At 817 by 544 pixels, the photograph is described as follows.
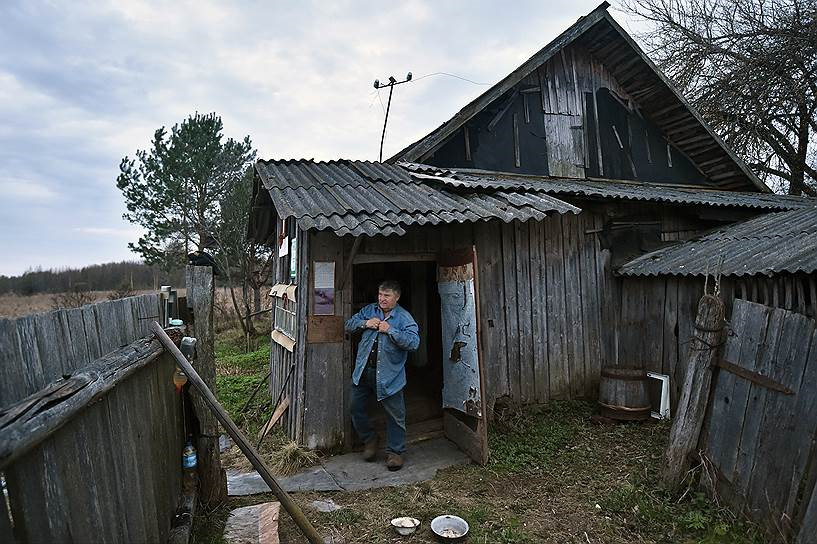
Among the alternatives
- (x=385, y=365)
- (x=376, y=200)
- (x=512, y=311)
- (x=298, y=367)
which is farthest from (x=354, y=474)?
(x=376, y=200)

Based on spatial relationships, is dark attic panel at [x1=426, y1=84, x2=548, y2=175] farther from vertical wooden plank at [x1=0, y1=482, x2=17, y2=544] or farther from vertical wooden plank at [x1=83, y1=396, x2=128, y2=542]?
vertical wooden plank at [x1=0, y1=482, x2=17, y2=544]

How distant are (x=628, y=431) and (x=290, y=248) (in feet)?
16.6

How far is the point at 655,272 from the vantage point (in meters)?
6.32

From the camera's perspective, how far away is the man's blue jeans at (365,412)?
5.28m

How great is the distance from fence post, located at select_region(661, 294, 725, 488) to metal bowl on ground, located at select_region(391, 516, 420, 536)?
2.29 m

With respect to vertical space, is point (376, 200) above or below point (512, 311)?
above

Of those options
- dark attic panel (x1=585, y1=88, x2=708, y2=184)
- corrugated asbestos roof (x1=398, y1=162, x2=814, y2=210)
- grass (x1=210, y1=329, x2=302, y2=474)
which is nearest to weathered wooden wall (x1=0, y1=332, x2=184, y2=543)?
grass (x1=210, y1=329, x2=302, y2=474)

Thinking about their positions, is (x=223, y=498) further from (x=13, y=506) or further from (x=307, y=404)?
(x=13, y=506)

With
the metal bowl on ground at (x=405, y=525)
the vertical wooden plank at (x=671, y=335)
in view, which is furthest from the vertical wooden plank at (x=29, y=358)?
the vertical wooden plank at (x=671, y=335)

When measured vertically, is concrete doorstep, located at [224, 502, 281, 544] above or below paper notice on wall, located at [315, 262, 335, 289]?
below

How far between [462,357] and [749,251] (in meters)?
3.86

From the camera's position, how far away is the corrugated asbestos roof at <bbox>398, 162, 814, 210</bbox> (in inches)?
259

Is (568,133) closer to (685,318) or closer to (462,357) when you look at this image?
(685,318)

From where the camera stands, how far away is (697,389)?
4.19m
